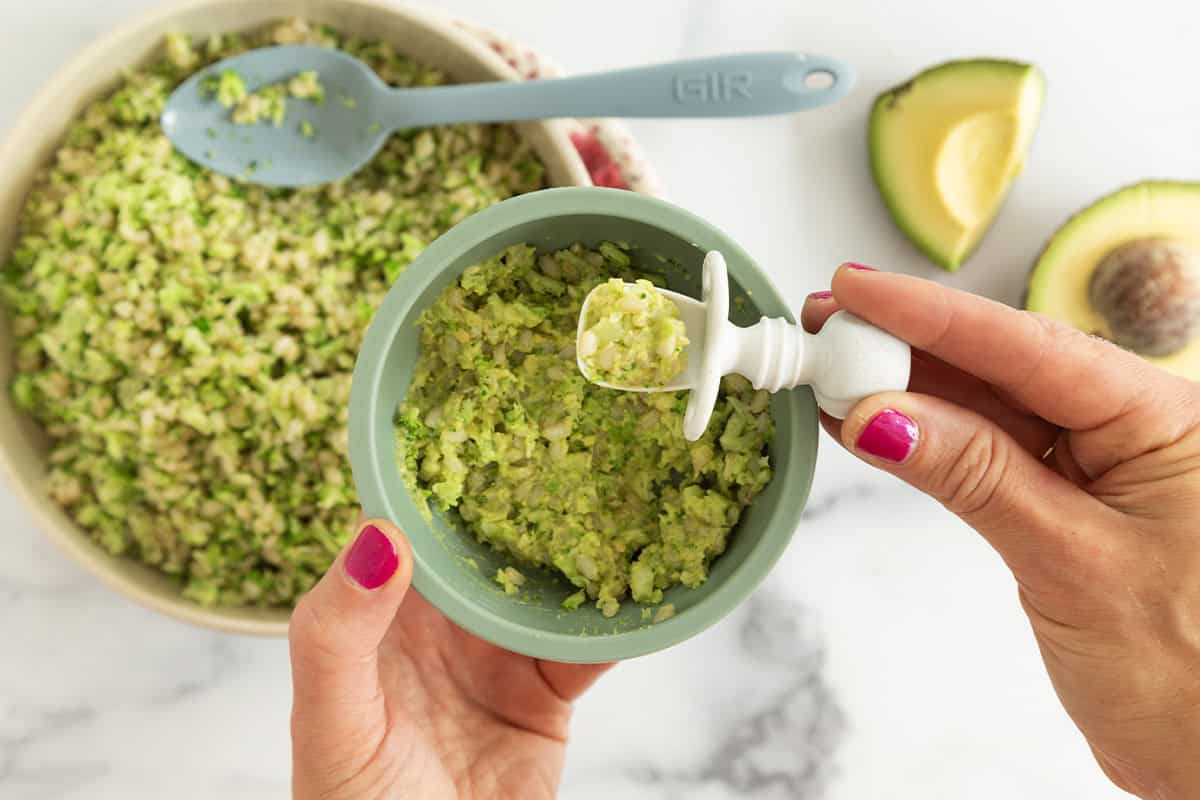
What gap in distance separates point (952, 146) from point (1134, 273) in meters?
0.31

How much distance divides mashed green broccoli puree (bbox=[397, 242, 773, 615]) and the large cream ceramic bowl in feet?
1.18

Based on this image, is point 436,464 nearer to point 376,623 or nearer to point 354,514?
point 376,623

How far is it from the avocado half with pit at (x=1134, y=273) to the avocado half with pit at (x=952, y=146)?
12 centimetres

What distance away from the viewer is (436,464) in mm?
1100

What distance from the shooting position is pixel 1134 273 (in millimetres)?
1492

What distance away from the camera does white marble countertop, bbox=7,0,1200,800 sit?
5.27 feet

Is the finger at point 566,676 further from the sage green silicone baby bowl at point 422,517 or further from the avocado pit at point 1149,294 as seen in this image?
A: the avocado pit at point 1149,294

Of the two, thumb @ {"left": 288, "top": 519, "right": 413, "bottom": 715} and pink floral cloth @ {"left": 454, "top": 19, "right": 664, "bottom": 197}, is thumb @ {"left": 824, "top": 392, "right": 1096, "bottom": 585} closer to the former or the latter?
thumb @ {"left": 288, "top": 519, "right": 413, "bottom": 715}

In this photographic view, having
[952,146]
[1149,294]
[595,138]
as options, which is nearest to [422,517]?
[595,138]

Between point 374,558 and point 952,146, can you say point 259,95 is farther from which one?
point 952,146

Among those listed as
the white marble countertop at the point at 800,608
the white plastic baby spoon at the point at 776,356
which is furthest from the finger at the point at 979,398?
the white marble countertop at the point at 800,608

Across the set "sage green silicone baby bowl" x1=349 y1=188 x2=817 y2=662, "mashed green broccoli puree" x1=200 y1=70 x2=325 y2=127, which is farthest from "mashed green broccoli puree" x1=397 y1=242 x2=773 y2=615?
"mashed green broccoli puree" x1=200 y1=70 x2=325 y2=127

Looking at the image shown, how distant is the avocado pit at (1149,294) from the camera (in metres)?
1.49

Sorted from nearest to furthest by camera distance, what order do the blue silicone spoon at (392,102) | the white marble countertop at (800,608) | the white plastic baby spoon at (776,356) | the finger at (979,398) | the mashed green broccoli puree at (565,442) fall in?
the white plastic baby spoon at (776,356), the mashed green broccoli puree at (565,442), the finger at (979,398), the blue silicone spoon at (392,102), the white marble countertop at (800,608)
